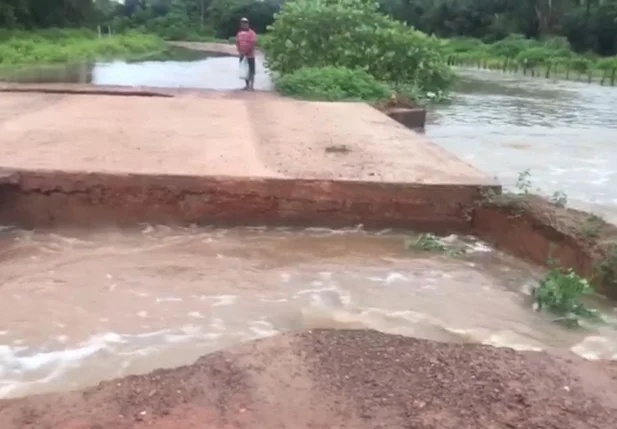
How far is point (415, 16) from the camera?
198ft

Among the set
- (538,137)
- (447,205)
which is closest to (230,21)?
(538,137)

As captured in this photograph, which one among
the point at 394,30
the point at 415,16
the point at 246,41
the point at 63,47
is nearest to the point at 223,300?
the point at 246,41

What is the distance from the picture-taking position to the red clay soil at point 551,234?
18.5 ft

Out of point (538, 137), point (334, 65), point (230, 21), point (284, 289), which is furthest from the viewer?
point (230, 21)

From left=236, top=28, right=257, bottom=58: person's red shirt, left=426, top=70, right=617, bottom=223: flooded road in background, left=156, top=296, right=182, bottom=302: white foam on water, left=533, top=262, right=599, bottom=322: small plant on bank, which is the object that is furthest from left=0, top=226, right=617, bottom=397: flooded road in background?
left=236, top=28, right=257, bottom=58: person's red shirt

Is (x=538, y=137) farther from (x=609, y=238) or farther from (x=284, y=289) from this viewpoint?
(x=284, y=289)

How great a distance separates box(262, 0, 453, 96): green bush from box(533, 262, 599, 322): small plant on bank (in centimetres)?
1350

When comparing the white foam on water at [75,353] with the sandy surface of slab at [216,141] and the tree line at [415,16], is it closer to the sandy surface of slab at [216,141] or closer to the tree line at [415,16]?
the sandy surface of slab at [216,141]

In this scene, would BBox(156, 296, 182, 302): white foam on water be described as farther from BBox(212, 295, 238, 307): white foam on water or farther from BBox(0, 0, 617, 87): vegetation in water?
BBox(0, 0, 617, 87): vegetation in water

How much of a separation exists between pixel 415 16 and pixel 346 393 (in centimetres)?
5935

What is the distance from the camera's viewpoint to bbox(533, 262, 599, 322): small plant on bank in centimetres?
525

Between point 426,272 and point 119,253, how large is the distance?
90.5 inches

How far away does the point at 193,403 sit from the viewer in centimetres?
328

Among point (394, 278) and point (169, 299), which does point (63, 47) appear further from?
point (169, 299)
